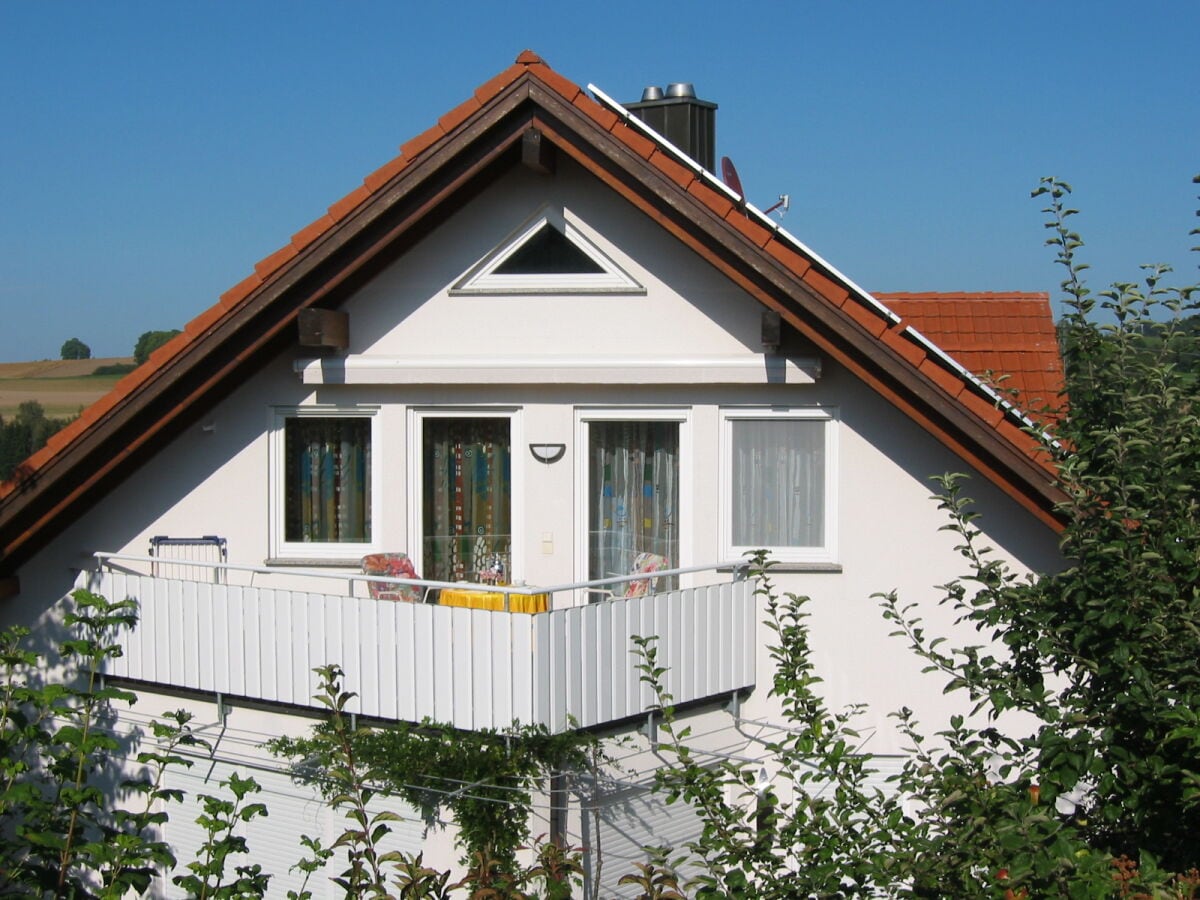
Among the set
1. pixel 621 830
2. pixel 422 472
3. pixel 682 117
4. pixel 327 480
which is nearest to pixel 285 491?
pixel 327 480

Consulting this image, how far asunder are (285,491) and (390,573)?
1.30 meters

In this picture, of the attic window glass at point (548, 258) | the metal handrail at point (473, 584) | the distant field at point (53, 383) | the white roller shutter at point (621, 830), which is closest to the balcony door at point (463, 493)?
the metal handrail at point (473, 584)

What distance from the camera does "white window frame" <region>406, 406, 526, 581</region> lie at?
402 inches

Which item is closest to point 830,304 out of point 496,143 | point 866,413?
point 866,413

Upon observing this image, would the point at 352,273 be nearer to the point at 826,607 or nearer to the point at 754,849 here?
the point at 826,607

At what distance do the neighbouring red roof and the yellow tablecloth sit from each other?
391 centimetres

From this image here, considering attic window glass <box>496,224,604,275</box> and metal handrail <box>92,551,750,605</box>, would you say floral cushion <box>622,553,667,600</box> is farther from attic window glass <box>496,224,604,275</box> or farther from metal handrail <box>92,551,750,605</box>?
attic window glass <box>496,224,604,275</box>

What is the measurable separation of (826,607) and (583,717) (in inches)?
87.4

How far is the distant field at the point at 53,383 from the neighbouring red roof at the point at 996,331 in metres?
20.6

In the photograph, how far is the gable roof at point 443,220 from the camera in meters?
8.72

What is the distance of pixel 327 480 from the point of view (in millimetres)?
10570

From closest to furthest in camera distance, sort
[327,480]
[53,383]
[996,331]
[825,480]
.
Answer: [825,480], [327,480], [996,331], [53,383]

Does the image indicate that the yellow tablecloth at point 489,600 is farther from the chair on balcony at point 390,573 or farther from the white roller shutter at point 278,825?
the white roller shutter at point 278,825

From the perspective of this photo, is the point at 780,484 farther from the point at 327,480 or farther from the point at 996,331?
the point at 327,480
